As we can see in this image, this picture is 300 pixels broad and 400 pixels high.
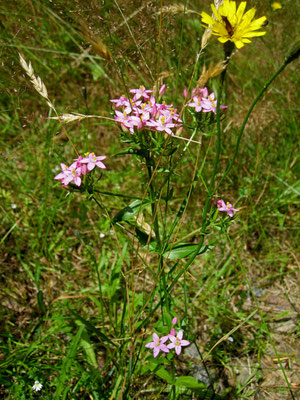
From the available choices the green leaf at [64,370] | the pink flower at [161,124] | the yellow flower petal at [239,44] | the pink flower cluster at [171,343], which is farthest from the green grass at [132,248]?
the yellow flower petal at [239,44]

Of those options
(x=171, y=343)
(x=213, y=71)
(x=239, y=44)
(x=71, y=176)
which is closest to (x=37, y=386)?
(x=171, y=343)

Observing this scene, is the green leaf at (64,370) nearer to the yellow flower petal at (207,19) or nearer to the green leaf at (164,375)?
the green leaf at (164,375)

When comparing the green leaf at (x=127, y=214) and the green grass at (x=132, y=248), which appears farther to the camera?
the green grass at (x=132, y=248)

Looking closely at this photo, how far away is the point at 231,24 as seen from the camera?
4.80 feet

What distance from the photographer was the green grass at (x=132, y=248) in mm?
2012

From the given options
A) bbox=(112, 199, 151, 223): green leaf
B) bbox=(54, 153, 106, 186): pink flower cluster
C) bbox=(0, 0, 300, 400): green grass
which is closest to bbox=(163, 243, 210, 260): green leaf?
bbox=(0, 0, 300, 400): green grass

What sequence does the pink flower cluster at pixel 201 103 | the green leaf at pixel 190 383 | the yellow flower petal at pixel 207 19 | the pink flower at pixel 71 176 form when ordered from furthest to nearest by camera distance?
the green leaf at pixel 190 383 < the pink flower cluster at pixel 201 103 < the pink flower at pixel 71 176 < the yellow flower petal at pixel 207 19

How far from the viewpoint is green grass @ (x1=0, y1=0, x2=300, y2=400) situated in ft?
6.60

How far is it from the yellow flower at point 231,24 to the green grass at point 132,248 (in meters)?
0.30

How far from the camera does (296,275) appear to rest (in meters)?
2.68

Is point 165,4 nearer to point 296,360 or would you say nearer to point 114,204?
point 114,204

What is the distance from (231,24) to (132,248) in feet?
4.32

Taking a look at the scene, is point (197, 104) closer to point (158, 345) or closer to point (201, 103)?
point (201, 103)

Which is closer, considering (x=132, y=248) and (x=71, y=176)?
(x=71, y=176)
